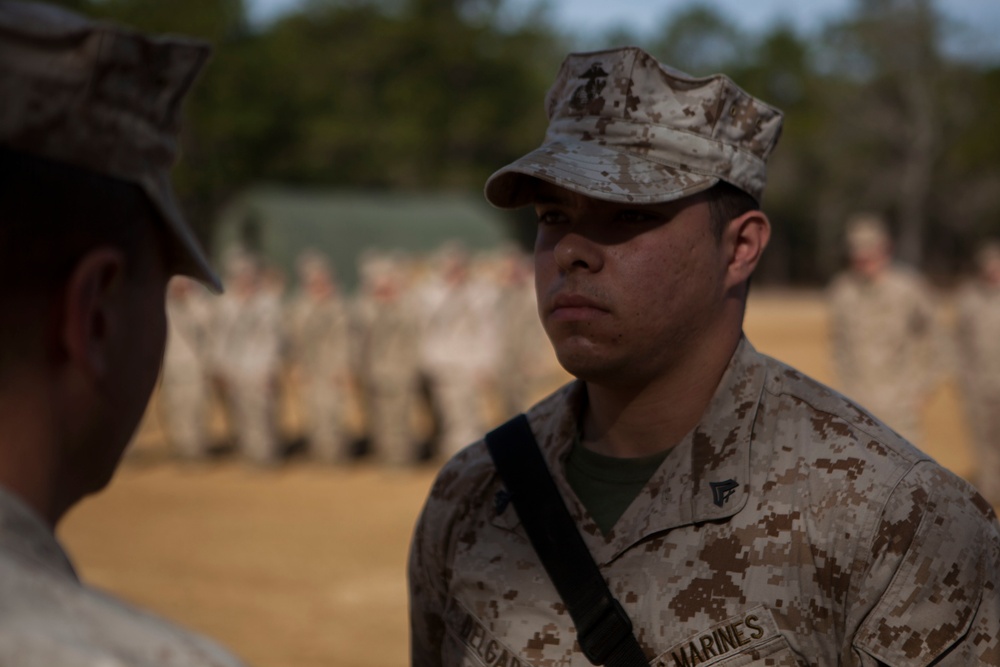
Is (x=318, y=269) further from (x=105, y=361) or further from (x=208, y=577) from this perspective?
(x=105, y=361)

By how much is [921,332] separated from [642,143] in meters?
8.06

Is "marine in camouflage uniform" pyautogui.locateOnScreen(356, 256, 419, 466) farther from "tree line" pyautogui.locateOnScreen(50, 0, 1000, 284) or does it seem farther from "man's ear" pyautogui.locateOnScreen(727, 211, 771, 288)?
"tree line" pyautogui.locateOnScreen(50, 0, 1000, 284)

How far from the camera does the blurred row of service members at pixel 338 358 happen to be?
13883 mm

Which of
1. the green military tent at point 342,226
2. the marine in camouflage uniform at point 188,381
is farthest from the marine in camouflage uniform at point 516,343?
the green military tent at point 342,226

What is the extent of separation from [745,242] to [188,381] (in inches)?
514

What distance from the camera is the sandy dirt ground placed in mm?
7685

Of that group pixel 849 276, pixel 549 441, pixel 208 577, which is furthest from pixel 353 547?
pixel 549 441

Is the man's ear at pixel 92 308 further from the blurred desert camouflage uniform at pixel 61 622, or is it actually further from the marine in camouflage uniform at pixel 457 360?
the marine in camouflage uniform at pixel 457 360

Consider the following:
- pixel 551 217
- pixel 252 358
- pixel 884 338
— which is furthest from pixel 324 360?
pixel 551 217

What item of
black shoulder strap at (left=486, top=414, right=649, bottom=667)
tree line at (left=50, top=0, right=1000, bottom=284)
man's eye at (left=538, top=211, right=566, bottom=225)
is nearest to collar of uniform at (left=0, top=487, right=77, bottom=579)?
black shoulder strap at (left=486, top=414, right=649, bottom=667)

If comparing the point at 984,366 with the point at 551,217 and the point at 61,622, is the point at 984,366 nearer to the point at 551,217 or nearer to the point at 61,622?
the point at 551,217

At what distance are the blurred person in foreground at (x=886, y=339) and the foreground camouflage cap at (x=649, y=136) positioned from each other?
297 inches

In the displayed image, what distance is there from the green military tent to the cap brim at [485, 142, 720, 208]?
26.4 metres

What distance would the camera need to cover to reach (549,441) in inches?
Result: 99.3
